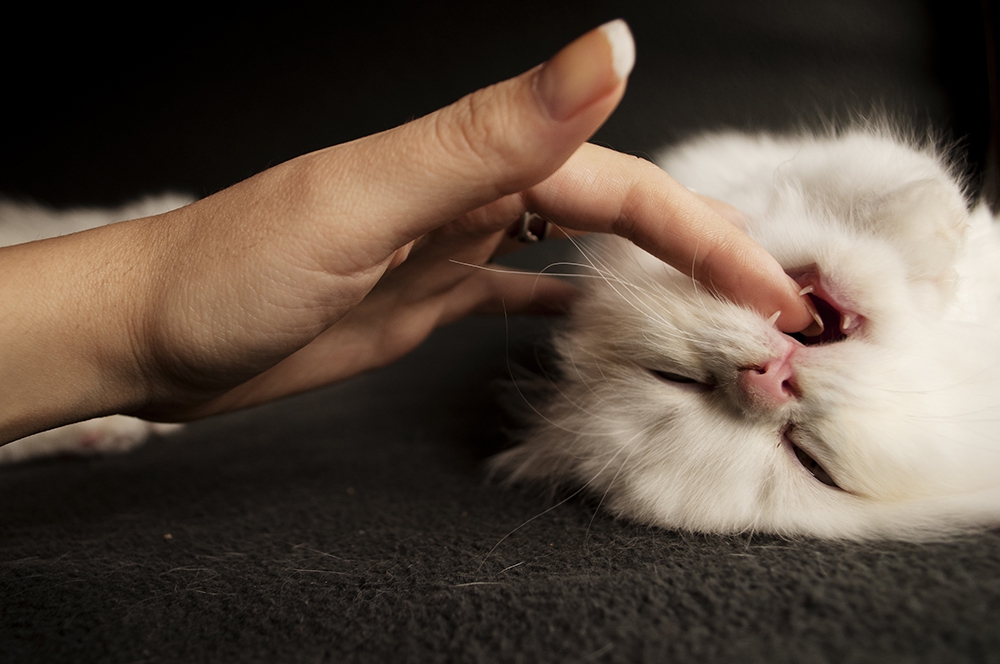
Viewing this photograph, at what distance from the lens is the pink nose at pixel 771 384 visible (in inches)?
28.5

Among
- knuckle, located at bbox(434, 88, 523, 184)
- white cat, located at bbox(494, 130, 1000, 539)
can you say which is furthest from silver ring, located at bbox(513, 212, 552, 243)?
knuckle, located at bbox(434, 88, 523, 184)

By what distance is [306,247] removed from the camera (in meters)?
0.65

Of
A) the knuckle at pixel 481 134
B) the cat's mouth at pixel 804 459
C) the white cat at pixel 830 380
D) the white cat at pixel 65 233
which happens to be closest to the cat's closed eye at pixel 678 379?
the white cat at pixel 830 380

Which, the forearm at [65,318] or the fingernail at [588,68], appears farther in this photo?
the forearm at [65,318]

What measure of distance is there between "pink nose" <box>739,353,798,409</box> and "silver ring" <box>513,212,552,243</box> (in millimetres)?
452

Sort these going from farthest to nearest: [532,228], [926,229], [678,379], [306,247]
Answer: [532,228] < [678,379] < [926,229] < [306,247]

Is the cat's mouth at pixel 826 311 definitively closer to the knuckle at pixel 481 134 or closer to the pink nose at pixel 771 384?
the pink nose at pixel 771 384

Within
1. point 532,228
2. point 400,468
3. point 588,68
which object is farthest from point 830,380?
point 400,468

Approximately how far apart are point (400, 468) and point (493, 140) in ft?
2.63

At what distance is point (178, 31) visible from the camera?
1594mm

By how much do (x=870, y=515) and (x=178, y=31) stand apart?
184cm

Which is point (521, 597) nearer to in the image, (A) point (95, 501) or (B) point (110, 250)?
(B) point (110, 250)

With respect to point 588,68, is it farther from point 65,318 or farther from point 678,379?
point 65,318

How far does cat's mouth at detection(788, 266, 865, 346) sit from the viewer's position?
75 cm
